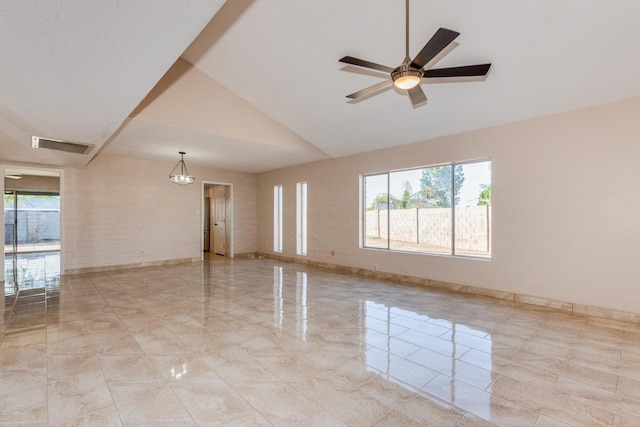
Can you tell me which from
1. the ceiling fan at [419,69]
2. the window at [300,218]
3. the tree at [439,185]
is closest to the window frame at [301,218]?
the window at [300,218]

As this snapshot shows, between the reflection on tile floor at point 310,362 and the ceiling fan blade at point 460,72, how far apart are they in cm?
258

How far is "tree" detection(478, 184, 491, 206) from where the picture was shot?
482cm

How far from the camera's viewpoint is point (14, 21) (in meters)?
1.73

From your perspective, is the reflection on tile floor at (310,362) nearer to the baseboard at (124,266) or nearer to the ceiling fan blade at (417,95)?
the baseboard at (124,266)

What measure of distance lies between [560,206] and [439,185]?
1.82m

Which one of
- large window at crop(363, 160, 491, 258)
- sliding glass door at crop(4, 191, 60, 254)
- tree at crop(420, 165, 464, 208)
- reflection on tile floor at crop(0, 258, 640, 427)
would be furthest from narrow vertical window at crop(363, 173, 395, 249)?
sliding glass door at crop(4, 191, 60, 254)

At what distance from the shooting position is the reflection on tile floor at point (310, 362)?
6.29ft

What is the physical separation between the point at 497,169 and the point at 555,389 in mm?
3333

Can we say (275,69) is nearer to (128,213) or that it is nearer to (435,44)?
(435,44)

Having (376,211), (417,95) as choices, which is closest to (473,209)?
(376,211)

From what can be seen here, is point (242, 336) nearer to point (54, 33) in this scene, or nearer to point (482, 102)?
point (54, 33)

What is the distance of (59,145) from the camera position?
15.2ft

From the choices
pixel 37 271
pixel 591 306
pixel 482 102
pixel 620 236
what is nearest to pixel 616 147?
pixel 620 236

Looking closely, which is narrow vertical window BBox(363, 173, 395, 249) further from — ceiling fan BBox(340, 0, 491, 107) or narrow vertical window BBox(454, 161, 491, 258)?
ceiling fan BBox(340, 0, 491, 107)
